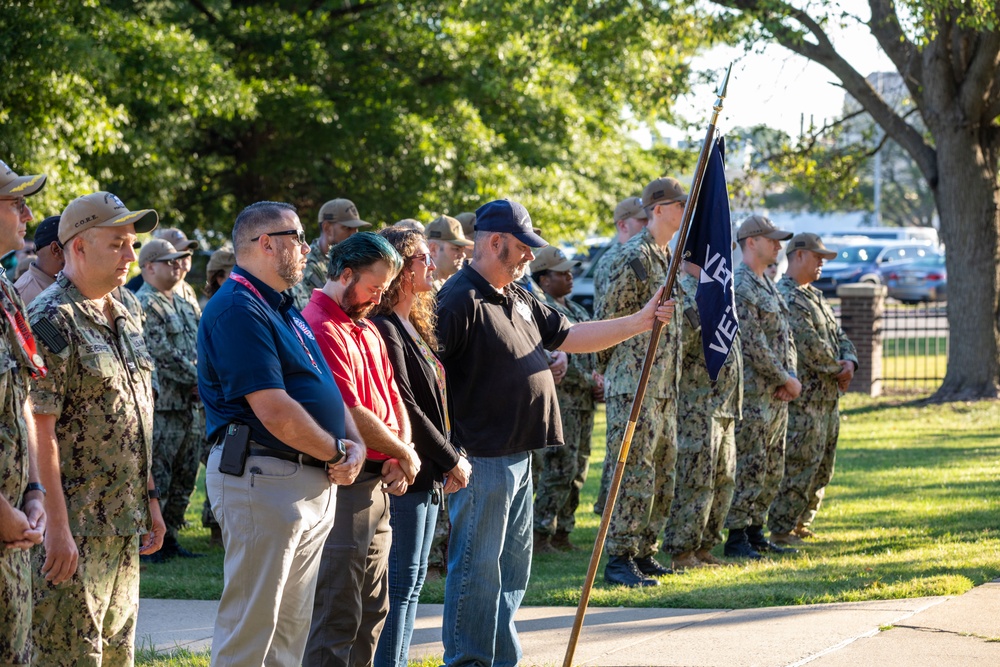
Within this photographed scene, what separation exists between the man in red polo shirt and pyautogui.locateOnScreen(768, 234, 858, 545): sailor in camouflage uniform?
5.02 metres

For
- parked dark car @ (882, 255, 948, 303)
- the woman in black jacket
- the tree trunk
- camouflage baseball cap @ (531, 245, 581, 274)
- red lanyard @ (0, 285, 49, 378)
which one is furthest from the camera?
parked dark car @ (882, 255, 948, 303)

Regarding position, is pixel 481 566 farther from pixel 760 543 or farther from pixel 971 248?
pixel 971 248

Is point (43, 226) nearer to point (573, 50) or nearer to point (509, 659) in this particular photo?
point (509, 659)

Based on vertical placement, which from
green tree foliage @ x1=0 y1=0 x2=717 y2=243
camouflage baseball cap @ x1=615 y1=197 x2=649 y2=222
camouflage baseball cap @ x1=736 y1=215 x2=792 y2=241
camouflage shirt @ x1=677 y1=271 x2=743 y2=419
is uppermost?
green tree foliage @ x1=0 y1=0 x2=717 y2=243

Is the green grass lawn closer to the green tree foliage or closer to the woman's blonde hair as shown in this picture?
the woman's blonde hair

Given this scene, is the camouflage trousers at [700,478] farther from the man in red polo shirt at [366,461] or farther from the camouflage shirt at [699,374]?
the man in red polo shirt at [366,461]

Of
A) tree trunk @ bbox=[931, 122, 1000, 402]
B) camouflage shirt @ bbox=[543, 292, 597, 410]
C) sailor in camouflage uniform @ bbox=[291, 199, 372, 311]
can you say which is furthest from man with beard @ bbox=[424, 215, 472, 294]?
tree trunk @ bbox=[931, 122, 1000, 402]

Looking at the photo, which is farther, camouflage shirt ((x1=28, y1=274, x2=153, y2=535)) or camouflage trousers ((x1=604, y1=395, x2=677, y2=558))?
camouflage trousers ((x1=604, y1=395, x2=677, y2=558))

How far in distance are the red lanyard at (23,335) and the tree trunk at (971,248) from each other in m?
15.4

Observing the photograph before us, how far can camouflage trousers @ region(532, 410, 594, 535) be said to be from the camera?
8734mm

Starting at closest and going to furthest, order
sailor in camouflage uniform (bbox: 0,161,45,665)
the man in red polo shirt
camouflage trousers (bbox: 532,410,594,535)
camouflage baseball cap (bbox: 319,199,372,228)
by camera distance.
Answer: sailor in camouflage uniform (bbox: 0,161,45,665) < the man in red polo shirt < camouflage baseball cap (bbox: 319,199,372,228) < camouflage trousers (bbox: 532,410,594,535)

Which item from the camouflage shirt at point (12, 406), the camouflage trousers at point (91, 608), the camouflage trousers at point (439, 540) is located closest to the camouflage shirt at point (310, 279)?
the camouflage trousers at point (439, 540)

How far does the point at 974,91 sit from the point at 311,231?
11.0 meters

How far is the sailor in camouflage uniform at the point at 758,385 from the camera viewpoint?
329 inches
